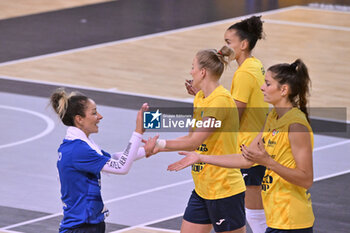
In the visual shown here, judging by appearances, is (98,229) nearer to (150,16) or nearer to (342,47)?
(342,47)

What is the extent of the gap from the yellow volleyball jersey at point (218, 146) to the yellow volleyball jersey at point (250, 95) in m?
0.53

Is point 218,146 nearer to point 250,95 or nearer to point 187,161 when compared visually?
point 187,161

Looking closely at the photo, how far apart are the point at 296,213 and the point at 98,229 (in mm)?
1345

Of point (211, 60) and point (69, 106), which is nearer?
point (69, 106)

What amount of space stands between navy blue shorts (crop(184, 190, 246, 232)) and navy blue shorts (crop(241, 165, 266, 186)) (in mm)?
656

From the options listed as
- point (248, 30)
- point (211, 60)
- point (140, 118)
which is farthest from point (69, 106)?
point (248, 30)

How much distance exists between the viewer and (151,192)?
863cm

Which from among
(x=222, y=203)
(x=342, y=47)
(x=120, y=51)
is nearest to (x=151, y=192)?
(x=222, y=203)

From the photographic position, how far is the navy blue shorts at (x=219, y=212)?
590 cm

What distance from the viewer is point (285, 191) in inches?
203

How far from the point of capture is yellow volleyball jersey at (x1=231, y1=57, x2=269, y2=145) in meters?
6.38

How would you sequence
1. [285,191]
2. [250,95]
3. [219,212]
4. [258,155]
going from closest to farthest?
[258,155] → [285,191] → [219,212] → [250,95]

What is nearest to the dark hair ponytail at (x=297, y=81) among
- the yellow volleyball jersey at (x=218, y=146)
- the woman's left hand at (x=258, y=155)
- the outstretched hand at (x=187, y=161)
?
the woman's left hand at (x=258, y=155)

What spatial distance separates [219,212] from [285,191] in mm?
856
